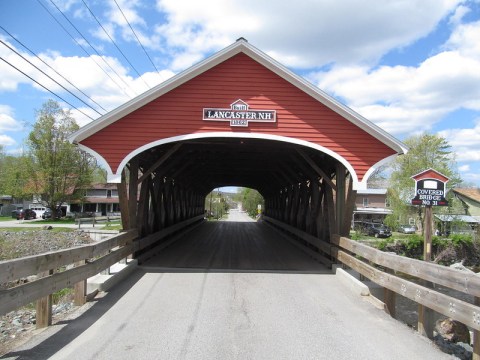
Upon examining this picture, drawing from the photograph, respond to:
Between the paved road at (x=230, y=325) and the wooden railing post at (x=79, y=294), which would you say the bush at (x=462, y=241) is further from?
the wooden railing post at (x=79, y=294)

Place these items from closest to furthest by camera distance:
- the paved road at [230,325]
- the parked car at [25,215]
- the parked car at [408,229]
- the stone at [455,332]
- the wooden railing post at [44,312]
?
the paved road at [230,325] < the wooden railing post at [44,312] < the stone at [455,332] < the parked car at [408,229] < the parked car at [25,215]

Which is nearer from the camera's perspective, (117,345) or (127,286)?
(117,345)

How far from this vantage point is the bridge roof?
411 inches

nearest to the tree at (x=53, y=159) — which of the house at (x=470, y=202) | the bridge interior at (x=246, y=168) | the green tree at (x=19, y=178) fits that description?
the green tree at (x=19, y=178)

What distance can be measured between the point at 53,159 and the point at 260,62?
151ft

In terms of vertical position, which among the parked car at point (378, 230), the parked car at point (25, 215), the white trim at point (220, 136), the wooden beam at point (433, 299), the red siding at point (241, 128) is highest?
the red siding at point (241, 128)

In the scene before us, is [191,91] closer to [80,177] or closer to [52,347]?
[52,347]

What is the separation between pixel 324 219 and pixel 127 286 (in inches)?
257

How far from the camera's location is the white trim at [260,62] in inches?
406

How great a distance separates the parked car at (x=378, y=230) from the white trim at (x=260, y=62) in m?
38.8

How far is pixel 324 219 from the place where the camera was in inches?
512

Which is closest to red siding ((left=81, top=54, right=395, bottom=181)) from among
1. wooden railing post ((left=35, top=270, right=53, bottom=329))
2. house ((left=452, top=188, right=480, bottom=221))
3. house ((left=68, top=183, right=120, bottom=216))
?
wooden railing post ((left=35, top=270, right=53, bottom=329))

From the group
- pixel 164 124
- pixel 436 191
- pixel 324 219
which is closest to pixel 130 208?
pixel 164 124

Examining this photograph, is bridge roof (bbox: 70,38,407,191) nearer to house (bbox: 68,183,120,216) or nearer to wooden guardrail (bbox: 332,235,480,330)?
wooden guardrail (bbox: 332,235,480,330)
